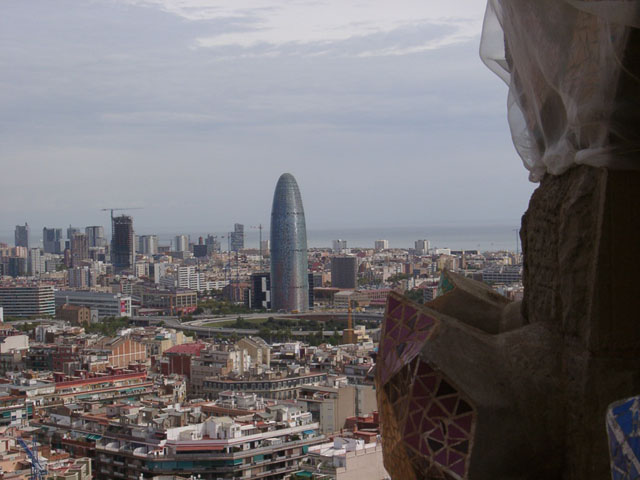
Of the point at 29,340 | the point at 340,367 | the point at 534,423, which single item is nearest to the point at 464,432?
the point at 534,423

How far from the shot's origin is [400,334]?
277 cm

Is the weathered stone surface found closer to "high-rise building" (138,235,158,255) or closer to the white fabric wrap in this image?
the white fabric wrap

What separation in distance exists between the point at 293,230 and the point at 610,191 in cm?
4266

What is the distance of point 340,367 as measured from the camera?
22.7 metres

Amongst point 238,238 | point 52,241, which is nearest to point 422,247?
point 238,238

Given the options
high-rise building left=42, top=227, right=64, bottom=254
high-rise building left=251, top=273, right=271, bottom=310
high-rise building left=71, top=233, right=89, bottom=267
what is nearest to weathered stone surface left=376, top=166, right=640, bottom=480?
high-rise building left=251, top=273, right=271, bottom=310

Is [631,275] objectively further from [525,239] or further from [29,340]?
[29,340]

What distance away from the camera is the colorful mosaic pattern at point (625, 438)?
1.70 metres

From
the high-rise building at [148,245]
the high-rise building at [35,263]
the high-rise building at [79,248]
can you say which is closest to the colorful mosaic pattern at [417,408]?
the high-rise building at [35,263]

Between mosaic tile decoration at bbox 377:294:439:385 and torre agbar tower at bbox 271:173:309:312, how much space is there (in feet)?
136

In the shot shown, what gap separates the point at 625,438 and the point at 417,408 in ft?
2.90

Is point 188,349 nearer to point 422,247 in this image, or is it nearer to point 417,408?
point 417,408

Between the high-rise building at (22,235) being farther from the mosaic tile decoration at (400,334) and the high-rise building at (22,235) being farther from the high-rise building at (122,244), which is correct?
the mosaic tile decoration at (400,334)

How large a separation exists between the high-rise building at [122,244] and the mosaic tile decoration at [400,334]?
215 feet
